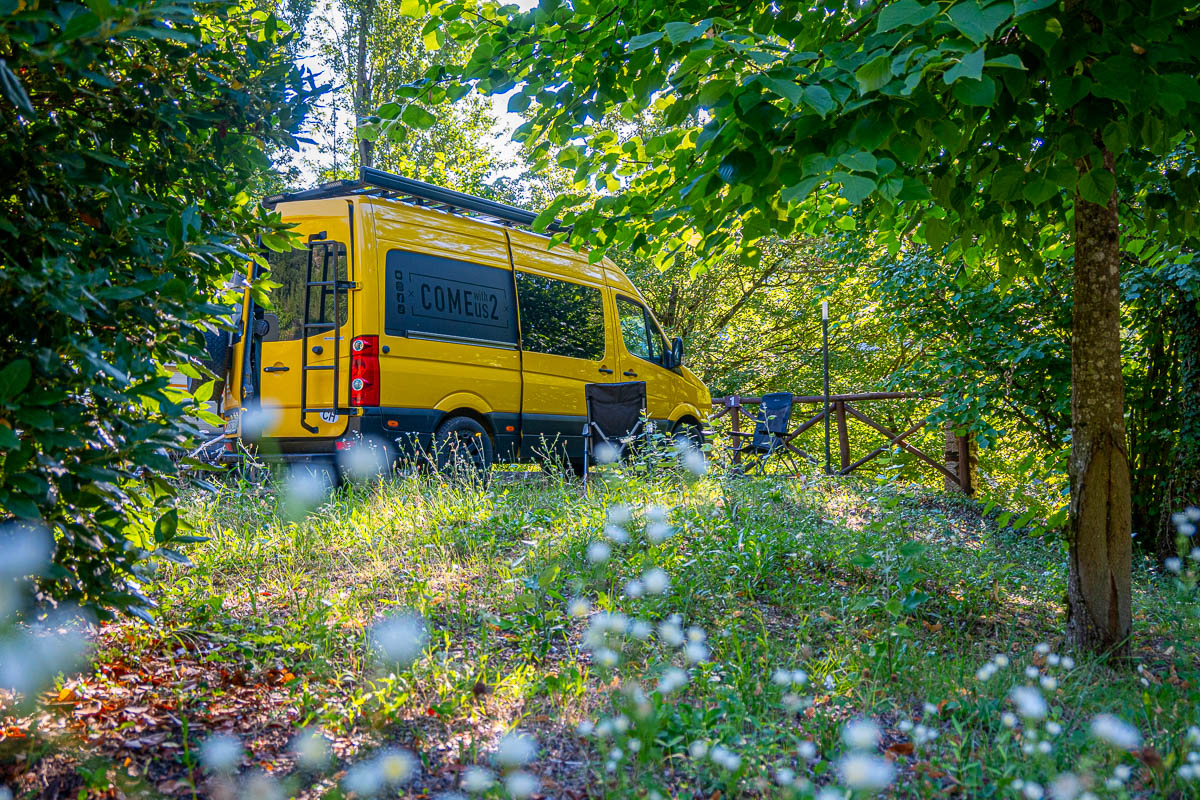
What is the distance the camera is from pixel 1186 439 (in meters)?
4.71

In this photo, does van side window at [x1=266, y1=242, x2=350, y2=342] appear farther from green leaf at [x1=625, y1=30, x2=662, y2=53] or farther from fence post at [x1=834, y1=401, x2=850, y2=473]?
fence post at [x1=834, y1=401, x2=850, y2=473]

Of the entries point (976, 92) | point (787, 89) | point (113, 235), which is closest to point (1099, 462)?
point (976, 92)

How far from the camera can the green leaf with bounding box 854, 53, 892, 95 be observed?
73.4 inches

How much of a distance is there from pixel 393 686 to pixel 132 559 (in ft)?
2.51

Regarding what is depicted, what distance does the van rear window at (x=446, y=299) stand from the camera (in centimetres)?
593

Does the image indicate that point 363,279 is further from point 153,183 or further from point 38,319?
point 38,319

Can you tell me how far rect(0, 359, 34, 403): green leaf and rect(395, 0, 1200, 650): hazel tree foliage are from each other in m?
1.62

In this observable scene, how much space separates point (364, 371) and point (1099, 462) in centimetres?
457

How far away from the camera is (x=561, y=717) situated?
209 cm

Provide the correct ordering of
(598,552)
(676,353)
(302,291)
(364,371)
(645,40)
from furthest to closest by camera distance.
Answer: (676,353)
(302,291)
(364,371)
(598,552)
(645,40)

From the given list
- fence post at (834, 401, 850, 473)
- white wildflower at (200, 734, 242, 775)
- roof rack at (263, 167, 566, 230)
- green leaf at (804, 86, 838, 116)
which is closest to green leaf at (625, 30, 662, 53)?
green leaf at (804, 86, 838, 116)

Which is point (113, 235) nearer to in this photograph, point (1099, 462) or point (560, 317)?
point (1099, 462)

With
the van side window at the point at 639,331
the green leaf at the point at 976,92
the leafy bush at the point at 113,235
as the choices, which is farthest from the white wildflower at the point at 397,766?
the van side window at the point at 639,331

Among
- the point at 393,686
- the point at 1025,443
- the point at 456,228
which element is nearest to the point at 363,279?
the point at 456,228
